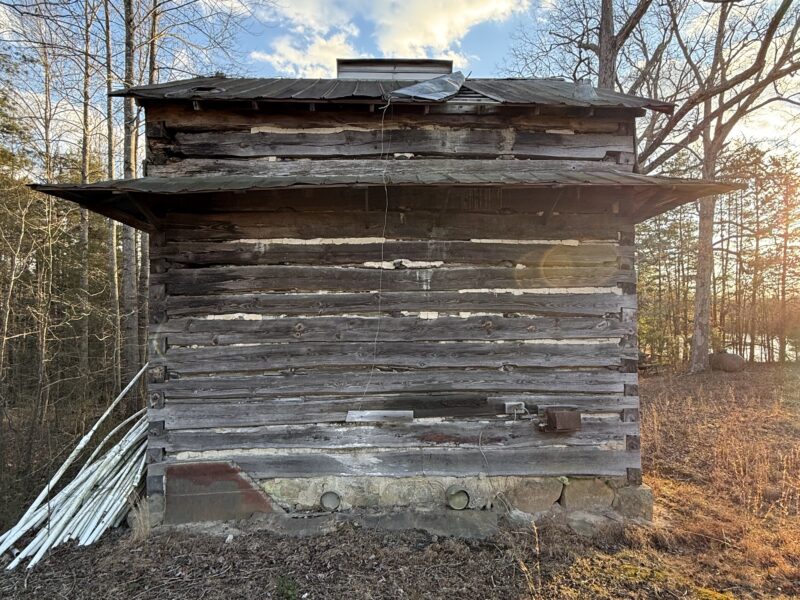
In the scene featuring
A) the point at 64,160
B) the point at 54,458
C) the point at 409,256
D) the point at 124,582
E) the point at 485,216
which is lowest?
the point at 124,582

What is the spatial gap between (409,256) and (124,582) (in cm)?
399

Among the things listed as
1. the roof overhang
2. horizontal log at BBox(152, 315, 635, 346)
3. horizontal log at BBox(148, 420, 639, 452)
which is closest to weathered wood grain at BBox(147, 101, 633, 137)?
the roof overhang

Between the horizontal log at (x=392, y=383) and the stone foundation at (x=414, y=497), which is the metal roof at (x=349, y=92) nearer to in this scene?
the horizontal log at (x=392, y=383)

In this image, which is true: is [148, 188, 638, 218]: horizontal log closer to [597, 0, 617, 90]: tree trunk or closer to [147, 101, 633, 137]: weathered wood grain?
[147, 101, 633, 137]: weathered wood grain

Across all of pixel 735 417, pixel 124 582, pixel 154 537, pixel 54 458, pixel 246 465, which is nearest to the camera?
pixel 124 582

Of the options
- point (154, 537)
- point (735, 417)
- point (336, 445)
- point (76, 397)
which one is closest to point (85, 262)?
point (76, 397)

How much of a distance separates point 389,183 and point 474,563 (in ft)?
11.8

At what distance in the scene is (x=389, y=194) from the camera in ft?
14.2

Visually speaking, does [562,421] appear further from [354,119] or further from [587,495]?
[354,119]

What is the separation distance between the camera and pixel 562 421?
170 inches

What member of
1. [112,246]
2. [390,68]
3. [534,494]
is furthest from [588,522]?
[112,246]

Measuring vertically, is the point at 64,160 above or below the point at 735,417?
above

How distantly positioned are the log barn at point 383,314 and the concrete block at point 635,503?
0.02 m

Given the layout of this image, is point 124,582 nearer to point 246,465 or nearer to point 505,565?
point 246,465
